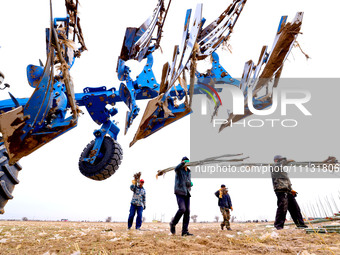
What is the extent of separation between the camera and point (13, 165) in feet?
10.2

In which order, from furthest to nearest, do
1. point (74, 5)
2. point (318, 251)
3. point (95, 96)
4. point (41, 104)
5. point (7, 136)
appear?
point (95, 96) < point (74, 5) < point (41, 104) < point (7, 136) < point (318, 251)

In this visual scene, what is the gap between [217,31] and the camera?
14.1 ft

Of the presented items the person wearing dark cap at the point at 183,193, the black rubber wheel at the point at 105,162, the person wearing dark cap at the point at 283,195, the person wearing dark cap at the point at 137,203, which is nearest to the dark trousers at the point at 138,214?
the person wearing dark cap at the point at 137,203

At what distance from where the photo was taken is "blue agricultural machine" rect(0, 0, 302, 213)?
120 inches

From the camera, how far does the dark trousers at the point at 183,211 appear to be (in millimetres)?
5090

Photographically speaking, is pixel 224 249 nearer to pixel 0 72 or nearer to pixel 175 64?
pixel 175 64

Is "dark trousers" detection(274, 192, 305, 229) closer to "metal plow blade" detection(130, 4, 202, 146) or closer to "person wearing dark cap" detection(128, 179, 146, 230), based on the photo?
"metal plow blade" detection(130, 4, 202, 146)

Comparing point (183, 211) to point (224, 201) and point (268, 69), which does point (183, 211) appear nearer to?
point (268, 69)

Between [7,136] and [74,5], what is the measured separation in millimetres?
2174

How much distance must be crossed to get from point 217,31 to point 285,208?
4216 millimetres

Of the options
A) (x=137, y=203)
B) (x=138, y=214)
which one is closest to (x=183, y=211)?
(x=137, y=203)

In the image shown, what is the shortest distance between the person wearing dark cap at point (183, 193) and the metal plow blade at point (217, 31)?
2.56 m

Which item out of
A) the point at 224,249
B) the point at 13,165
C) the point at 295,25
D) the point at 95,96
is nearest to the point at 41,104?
the point at 13,165

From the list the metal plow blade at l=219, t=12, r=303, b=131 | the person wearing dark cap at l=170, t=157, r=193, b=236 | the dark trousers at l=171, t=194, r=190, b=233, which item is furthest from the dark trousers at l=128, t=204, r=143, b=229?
the metal plow blade at l=219, t=12, r=303, b=131
